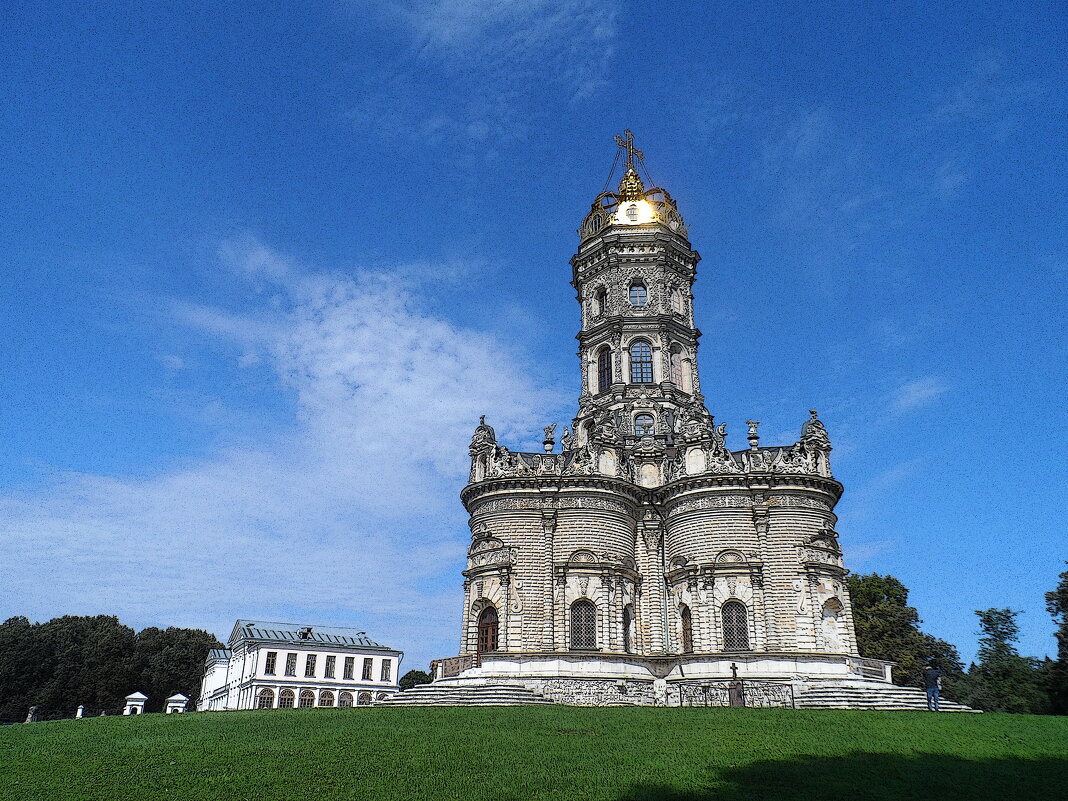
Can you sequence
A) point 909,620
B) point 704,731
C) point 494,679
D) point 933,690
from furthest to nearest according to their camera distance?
point 909,620 → point 494,679 → point 933,690 → point 704,731

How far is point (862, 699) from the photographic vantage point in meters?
34.4

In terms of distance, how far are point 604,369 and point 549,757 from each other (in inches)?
1368

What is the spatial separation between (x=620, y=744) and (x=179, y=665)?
2532 inches

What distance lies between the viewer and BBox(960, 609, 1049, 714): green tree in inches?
2024

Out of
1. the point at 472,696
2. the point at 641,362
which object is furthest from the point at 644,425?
the point at 472,696

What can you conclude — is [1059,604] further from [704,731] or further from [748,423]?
[704,731]

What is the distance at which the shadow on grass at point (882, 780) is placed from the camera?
1666 centimetres

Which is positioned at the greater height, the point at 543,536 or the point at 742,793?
the point at 543,536

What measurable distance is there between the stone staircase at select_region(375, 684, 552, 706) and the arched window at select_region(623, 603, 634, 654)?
19.0 feet

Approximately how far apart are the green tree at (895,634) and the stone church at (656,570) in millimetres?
12770

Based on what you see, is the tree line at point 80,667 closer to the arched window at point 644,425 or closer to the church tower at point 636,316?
the church tower at point 636,316

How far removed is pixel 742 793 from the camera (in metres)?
16.7

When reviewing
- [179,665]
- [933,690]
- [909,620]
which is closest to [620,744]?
[933,690]

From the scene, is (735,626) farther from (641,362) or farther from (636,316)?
(636,316)
